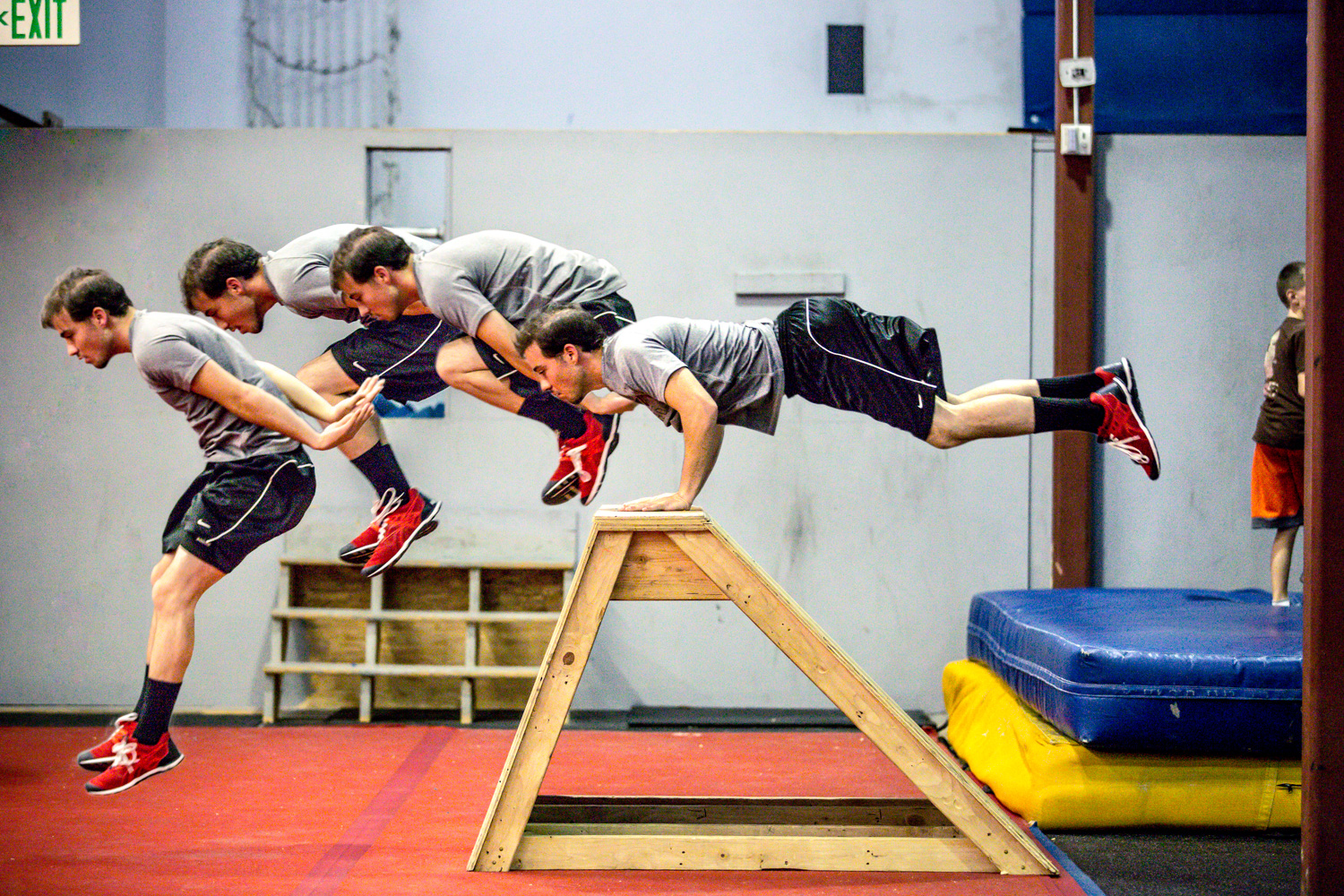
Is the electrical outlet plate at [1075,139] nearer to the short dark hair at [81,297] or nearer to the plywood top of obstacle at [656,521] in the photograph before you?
the plywood top of obstacle at [656,521]

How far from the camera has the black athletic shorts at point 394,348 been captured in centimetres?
340

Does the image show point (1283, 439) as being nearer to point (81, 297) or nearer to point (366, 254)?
point (366, 254)

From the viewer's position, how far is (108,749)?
9.91 ft

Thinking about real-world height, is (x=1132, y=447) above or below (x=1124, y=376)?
below

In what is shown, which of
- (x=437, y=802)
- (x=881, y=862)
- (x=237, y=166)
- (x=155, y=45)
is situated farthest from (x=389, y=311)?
(x=155, y=45)

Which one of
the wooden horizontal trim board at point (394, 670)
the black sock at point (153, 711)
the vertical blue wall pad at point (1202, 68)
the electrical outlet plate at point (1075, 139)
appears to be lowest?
the wooden horizontal trim board at point (394, 670)

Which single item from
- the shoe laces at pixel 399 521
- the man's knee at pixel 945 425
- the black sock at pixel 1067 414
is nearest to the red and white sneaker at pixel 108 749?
the shoe laces at pixel 399 521

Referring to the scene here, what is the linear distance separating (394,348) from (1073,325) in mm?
3499

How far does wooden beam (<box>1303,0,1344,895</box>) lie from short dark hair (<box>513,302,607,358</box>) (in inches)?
73.4

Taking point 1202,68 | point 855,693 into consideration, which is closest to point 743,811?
point 855,693

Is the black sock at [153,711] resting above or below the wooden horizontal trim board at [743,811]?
above

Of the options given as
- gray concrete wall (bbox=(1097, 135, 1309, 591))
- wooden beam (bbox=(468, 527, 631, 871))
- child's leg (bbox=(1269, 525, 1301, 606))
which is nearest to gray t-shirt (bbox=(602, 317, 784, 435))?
wooden beam (bbox=(468, 527, 631, 871))

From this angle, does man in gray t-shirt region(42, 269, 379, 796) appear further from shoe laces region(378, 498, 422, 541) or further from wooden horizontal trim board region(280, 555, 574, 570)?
wooden horizontal trim board region(280, 555, 574, 570)

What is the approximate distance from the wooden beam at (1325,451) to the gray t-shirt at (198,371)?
2.66m
